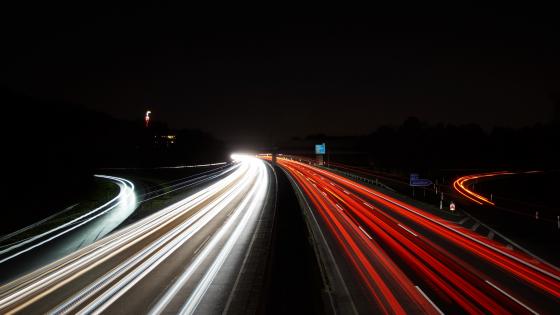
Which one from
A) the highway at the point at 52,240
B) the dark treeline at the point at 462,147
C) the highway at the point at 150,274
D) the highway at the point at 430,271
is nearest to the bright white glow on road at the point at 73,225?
the highway at the point at 52,240

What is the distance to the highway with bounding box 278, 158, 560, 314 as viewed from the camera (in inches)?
477

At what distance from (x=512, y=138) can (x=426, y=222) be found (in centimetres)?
12774

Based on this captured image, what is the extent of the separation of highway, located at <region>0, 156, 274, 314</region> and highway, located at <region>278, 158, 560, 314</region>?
4.33 meters

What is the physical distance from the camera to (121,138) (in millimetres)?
115062

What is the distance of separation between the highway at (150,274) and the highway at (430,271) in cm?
433

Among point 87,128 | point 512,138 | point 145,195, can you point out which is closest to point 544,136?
point 512,138

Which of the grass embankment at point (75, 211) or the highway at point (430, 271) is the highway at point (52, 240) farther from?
the highway at point (430, 271)

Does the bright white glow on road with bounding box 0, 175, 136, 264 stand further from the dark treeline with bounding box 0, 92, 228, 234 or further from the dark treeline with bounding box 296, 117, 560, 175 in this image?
the dark treeline with bounding box 296, 117, 560, 175

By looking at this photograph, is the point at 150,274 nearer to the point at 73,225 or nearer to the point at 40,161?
the point at 73,225

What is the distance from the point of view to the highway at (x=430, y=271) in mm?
12125

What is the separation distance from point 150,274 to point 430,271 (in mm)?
11299

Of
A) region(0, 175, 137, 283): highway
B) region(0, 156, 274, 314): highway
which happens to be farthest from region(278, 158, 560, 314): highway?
region(0, 175, 137, 283): highway

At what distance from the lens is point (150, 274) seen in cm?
1540

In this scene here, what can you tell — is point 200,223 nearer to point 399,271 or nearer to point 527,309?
point 399,271
